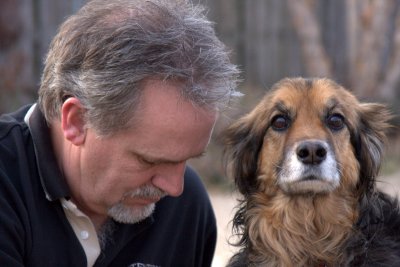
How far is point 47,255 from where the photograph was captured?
3.40m

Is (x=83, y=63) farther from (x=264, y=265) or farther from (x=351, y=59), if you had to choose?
(x=351, y=59)

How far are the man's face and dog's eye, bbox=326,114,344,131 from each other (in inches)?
40.2

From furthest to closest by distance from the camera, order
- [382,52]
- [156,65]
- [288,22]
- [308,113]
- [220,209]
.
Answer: [288,22] < [382,52] < [220,209] < [308,113] < [156,65]

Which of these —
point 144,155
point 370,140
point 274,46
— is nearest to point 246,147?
point 370,140

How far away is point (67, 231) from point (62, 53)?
0.75 metres

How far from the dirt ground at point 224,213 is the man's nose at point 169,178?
2441mm

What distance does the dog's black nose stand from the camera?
3.92 meters

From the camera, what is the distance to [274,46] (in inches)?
645

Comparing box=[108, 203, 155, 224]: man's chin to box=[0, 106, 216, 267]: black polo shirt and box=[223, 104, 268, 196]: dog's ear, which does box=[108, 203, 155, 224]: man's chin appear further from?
box=[223, 104, 268, 196]: dog's ear

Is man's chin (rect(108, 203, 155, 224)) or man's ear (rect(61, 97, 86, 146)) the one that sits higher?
man's ear (rect(61, 97, 86, 146))

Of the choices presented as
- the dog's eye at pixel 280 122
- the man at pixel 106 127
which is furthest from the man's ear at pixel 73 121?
the dog's eye at pixel 280 122

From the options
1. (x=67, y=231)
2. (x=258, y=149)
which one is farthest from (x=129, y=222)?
(x=258, y=149)

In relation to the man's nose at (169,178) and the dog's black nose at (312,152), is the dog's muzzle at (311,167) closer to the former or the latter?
the dog's black nose at (312,152)

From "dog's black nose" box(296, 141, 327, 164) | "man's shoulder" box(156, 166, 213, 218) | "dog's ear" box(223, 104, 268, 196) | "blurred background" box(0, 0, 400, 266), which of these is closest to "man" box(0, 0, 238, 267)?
"man's shoulder" box(156, 166, 213, 218)
